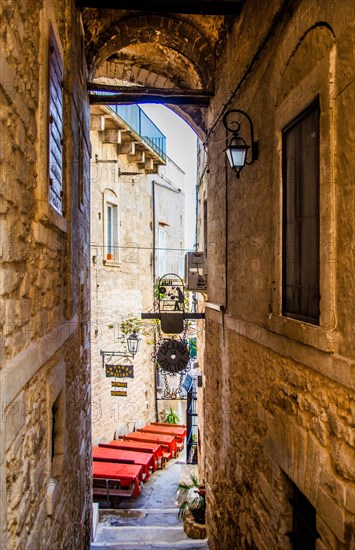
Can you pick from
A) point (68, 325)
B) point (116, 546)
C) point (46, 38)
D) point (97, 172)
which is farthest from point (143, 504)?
point (46, 38)

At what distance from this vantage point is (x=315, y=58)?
3166 mm

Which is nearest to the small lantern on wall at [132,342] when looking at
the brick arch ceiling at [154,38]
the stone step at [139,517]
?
the stone step at [139,517]

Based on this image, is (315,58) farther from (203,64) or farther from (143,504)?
(143,504)

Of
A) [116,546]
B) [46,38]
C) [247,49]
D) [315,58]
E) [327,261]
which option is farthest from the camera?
[116,546]

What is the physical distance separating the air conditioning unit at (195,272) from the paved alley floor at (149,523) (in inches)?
176

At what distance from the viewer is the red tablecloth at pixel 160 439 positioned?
13.2m

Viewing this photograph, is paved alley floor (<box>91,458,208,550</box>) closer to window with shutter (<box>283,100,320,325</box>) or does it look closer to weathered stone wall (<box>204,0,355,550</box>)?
weathered stone wall (<box>204,0,355,550</box>)

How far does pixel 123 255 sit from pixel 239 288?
9.70 meters

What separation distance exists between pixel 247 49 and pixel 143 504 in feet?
31.1

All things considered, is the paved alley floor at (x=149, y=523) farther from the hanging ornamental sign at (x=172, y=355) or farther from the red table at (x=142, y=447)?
the hanging ornamental sign at (x=172, y=355)

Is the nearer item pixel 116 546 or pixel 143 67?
pixel 116 546

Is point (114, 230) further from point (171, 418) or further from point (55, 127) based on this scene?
point (55, 127)

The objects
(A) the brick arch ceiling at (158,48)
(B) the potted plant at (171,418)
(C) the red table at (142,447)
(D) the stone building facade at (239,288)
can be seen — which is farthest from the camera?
(B) the potted plant at (171,418)

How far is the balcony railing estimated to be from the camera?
1525cm
